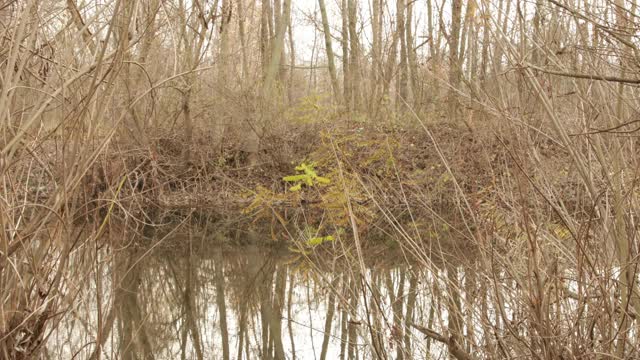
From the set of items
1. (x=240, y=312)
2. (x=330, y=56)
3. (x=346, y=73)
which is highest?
(x=330, y=56)

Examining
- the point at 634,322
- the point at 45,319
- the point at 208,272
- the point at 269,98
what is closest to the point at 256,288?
the point at 208,272

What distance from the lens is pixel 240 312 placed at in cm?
600

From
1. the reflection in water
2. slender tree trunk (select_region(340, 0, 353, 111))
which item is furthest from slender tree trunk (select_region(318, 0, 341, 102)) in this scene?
the reflection in water

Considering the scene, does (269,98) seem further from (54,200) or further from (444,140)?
(54,200)

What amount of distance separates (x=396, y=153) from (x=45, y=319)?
925 cm

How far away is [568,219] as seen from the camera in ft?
8.59

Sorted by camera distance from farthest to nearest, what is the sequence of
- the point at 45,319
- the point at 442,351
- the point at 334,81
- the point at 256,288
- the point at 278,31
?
the point at 334,81 < the point at 278,31 < the point at 256,288 < the point at 442,351 < the point at 45,319

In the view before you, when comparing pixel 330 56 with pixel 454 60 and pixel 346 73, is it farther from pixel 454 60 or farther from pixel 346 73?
pixel 454 60

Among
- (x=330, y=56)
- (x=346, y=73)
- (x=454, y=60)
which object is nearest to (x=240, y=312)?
(x=454, y=60)

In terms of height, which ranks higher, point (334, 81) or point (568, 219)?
point (334, 81)

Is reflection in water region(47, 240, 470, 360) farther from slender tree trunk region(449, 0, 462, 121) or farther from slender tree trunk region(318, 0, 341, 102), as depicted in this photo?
slender tree trunk region(318, 0, 341, 102)

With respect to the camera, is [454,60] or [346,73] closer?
[454,60]

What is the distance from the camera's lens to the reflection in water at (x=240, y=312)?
13.8 ft

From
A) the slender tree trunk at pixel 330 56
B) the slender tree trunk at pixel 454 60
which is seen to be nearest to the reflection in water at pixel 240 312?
the slender tree trunk at pixel 454 60
